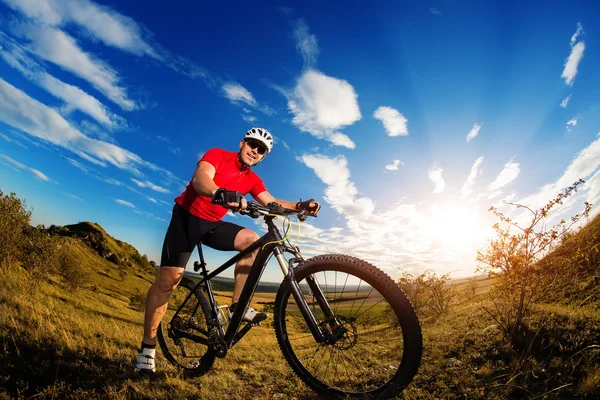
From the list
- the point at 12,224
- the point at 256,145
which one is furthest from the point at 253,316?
the point at 12,224

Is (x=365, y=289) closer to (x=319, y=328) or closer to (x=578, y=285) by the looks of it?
(x=319, y=328)

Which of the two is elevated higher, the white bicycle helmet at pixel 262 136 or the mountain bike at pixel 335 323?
the white bicycle helmet at pixel 262 136

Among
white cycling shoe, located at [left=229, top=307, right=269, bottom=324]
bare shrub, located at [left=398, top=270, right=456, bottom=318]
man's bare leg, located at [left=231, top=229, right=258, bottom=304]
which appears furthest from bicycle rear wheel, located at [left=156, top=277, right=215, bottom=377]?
bare shrub, located at [left=398, top=270, right=456, bottom=318]

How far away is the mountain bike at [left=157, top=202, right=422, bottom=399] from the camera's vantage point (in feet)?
8.52

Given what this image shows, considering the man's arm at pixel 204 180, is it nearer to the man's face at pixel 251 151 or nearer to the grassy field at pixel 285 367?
the man's face at pixel 251 151

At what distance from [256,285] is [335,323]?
3.72ft

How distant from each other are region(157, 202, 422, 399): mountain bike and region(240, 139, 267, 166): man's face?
4.88 ft

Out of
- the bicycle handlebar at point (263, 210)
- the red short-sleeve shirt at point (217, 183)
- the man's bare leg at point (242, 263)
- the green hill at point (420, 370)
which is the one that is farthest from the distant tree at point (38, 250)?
the bicycle handlebar at point (263, 210)

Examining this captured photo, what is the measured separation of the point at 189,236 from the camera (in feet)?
13.9

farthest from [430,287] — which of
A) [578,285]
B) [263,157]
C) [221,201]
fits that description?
[221,201]

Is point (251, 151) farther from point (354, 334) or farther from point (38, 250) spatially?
point (38, 250)

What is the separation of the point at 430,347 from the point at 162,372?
14.6 feet

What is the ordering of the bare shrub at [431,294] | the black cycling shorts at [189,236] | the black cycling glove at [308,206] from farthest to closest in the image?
the bare shrub at [431,294] → the black cycling shorts at [189,236] → the black cycling glove at [308,206]

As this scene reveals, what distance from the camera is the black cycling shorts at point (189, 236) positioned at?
4184 mm
